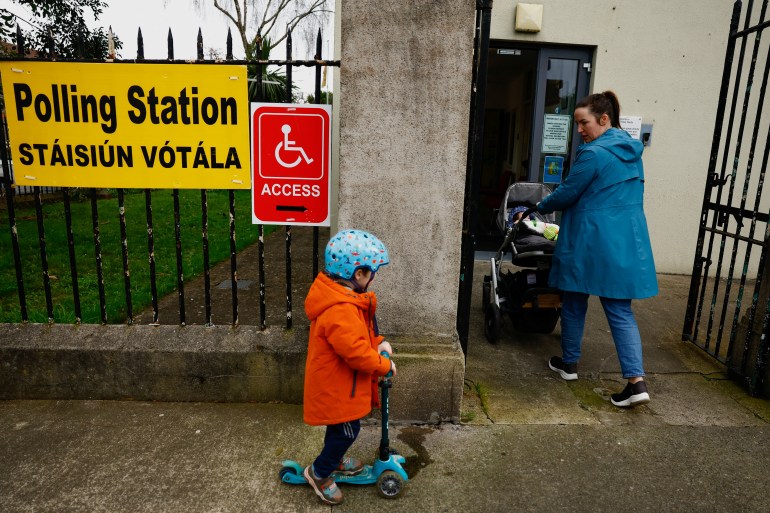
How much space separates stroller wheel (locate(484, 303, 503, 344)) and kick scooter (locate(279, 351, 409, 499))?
6.49ft

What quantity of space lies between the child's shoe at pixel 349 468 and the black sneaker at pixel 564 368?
1.84 metres

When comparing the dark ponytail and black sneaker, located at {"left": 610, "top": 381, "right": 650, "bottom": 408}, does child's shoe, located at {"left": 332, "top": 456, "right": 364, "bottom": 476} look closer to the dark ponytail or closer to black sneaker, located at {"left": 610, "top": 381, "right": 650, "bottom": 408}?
black sneaker, located at {"left": 610, "top": 381, "right": 650, "bottom": 408}

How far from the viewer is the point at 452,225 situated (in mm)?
3066

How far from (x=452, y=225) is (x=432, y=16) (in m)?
1.12

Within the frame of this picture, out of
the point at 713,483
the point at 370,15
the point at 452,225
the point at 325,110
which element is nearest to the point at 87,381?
the point at 325,110

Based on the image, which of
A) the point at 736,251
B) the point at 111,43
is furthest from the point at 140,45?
the point at 736,251

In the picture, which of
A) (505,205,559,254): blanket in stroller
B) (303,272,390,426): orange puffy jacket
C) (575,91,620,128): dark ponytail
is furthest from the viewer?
(505,205,559,254): blanket in stroller

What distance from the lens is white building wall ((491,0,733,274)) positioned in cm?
646

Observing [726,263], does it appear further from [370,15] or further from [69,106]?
[69,106]

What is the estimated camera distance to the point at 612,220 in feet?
11.4

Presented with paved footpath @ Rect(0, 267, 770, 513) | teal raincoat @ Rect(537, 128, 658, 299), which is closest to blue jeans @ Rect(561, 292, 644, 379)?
teal raincoat @ Rect(537, 128, 658, 299)

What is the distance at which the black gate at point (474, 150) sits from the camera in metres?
3.08

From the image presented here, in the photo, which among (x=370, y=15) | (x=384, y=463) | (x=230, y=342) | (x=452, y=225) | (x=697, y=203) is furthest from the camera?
(x=697, y=203)

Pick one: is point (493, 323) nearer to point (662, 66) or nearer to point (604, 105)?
point (604, 105)
